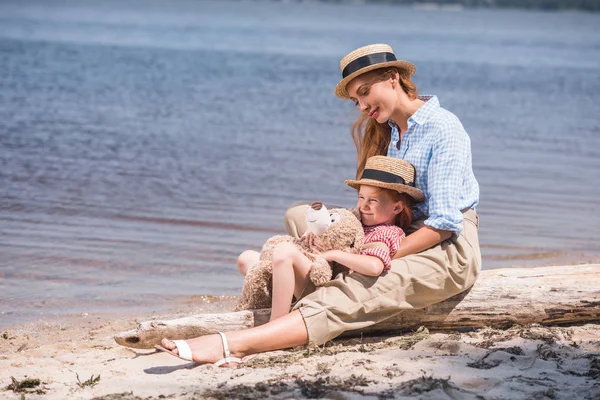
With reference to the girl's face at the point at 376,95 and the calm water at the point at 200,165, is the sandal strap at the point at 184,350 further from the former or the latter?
the calm water at the point at 200,165

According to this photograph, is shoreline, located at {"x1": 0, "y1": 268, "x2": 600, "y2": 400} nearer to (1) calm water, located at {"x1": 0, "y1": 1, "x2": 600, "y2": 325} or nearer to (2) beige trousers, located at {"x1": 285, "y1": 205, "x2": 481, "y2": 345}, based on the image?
(2) beige trousers, located at {"x1": 285, "y1": 205, "x2": 481, "y2": 345}

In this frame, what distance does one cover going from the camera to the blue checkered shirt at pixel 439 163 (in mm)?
4695

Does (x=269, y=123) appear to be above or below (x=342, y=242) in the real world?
above

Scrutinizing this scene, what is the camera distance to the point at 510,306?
5133 millimetres

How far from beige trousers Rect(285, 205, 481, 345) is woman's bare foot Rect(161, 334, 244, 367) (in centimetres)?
47

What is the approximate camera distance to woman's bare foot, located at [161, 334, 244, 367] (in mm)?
4461

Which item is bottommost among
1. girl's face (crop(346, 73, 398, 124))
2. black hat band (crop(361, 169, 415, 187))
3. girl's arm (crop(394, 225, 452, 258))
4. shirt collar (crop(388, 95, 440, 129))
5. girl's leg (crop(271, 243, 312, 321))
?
girl's leg (crop(271, 243, 312, 321))

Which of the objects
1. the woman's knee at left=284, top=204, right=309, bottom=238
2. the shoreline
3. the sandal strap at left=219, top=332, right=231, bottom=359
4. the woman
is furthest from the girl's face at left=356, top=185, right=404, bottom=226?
the sandal strap at left=219, top=332, right=231, bottom=359

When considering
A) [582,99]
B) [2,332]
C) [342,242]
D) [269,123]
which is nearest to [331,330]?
[342,242]

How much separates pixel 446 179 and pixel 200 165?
7.47 meters

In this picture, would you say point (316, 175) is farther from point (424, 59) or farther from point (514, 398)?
point (424, 59)

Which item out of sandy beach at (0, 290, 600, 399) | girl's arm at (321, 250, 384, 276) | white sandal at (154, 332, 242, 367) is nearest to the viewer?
sandy beach at (0, 290, 600, 399)

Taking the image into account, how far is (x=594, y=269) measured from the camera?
5387 millimetres

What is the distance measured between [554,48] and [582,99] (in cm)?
1918
